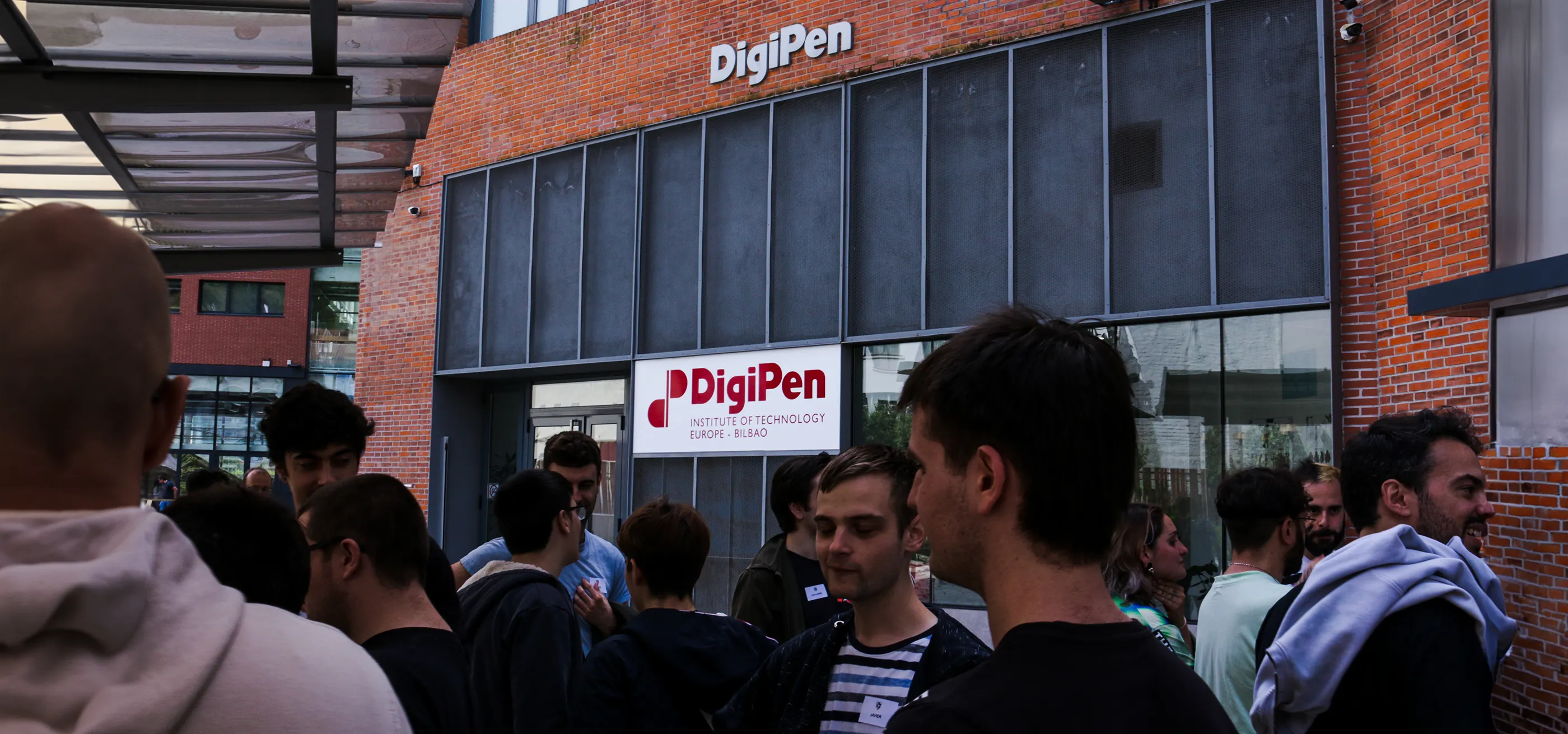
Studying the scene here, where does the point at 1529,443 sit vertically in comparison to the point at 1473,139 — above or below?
below

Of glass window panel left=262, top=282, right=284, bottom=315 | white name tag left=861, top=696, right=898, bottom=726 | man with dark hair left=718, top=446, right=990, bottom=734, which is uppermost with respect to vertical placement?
glass window panel left=262, top=282, right=284, bottom=315

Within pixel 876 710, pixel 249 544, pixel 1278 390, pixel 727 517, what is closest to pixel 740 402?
pixel 727 517

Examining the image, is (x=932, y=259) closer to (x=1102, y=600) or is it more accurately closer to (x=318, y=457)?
(x=318, y=457)

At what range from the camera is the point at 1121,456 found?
159cm

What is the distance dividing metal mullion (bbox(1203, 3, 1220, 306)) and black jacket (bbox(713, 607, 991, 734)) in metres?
7.97

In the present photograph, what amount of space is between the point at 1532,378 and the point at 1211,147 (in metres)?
3.69

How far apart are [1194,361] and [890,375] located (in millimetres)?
3094

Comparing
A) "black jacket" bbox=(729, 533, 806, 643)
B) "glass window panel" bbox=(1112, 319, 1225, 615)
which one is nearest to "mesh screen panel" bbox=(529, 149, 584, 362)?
"glass window panel" bbox=(1112, 319, 1225, 615)

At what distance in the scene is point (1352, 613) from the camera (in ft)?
9.66

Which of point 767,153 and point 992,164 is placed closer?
point 992,164

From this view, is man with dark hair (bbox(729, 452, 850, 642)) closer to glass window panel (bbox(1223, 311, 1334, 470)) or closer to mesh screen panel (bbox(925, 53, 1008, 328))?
A: glass window panel (bbox(1223, 311, 1334, 470))

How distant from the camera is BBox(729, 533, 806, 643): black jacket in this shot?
193 inches

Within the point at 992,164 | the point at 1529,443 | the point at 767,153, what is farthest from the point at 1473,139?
the point at 767,153

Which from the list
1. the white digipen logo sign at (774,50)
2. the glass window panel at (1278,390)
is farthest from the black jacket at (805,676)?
the white digipen logo sign at (774,50)
